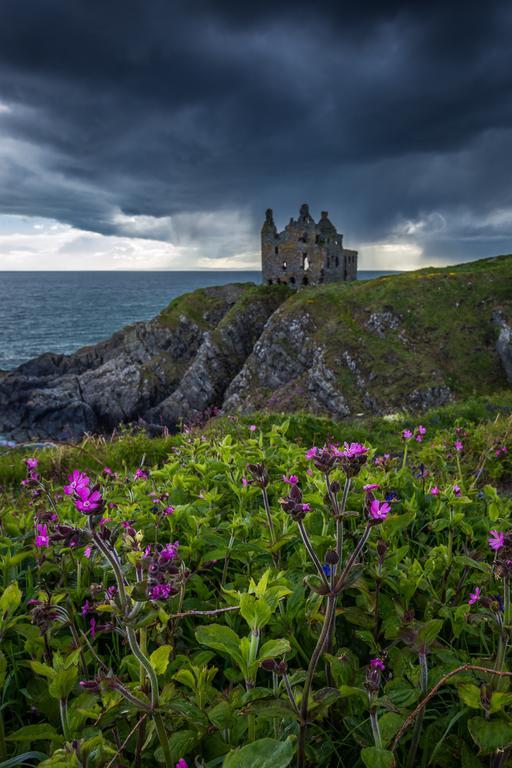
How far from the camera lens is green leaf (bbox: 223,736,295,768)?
1361 mm

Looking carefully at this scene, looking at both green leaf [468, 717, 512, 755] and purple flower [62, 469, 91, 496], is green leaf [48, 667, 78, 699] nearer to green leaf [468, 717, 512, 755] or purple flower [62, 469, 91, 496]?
purple flower [62, 469, 91, 496]

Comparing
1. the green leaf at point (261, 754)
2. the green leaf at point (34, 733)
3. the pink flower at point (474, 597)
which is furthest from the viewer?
the pink flower at point (474, 597)

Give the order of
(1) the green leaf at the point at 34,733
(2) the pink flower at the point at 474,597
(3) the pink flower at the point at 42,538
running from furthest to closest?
(3) the pink flower at the point at 42,538 → (2) the pink flower at the point at 474,597 → (1) the green leaf at the point at 34,733

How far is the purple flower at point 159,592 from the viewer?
1623 mm

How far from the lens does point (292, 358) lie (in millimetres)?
50656

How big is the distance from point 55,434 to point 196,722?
55302 millimetres

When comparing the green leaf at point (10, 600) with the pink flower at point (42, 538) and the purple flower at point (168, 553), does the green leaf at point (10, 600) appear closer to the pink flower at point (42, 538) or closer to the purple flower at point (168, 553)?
the pink flower at point (42, 538)

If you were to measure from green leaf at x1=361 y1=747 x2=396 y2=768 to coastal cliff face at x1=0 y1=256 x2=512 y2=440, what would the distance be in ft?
113

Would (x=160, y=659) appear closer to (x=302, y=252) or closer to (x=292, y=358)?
(x=292, y=358)

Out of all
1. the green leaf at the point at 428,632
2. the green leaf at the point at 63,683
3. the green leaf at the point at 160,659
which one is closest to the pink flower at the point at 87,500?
the green leaf at the point at 160,659

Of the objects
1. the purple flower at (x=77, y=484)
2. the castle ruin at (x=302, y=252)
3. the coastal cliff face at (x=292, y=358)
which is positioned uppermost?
the castle ruin at (x=302, y=252)

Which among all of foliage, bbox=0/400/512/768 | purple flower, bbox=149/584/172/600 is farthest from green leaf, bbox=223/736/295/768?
purple flower, bbox=149/584/172/600

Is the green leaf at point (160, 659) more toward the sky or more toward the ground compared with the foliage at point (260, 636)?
more toward the sky

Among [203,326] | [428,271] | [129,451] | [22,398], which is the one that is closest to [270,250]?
[203,326]
